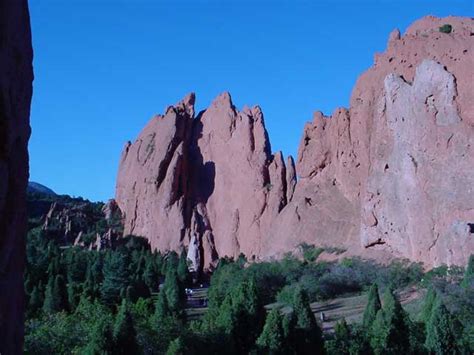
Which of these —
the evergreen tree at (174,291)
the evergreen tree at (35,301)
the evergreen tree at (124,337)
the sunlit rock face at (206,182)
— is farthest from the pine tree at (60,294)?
the sunlit rock face at (206,182)

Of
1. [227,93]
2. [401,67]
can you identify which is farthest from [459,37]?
[227,93]

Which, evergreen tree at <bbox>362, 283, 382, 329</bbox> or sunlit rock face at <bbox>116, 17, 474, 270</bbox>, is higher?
sunlit rock face at <bbox>116, 17, 474, 270</bbox>

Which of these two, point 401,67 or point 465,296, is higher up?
point 401,67

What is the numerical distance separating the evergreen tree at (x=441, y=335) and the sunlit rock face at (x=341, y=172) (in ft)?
62.7

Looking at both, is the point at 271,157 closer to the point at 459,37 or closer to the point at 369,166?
the point at 369,166

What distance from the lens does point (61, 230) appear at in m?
77.2

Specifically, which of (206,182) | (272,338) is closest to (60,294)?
Answer: (272,338)

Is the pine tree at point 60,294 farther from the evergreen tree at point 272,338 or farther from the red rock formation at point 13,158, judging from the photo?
the red rock formation at point 13,158

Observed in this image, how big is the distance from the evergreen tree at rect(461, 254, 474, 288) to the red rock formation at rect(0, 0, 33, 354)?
2596 centimetres

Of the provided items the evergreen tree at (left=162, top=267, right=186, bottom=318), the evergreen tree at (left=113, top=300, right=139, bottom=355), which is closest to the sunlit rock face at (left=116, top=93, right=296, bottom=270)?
the evergreen tree at (left=162, top=267, right=186, bottom=318)

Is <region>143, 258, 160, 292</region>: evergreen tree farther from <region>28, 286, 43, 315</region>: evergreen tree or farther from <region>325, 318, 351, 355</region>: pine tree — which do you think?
<region>325, 318, 351, 355</region>: pine tree

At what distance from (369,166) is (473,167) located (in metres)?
10.3

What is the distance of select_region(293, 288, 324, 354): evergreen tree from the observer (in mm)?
18844

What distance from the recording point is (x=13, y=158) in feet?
23.3
